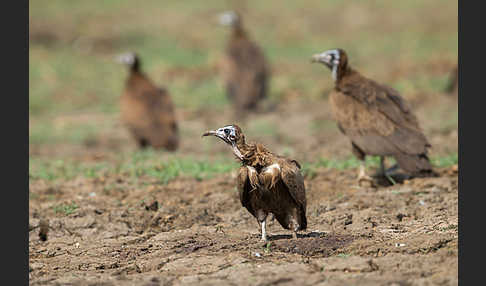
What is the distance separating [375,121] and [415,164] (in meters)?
0.75

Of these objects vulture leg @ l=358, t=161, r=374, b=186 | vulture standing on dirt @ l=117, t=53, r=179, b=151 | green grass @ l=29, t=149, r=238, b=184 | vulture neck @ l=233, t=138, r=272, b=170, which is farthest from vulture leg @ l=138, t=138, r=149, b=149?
vulture neck @ l=233, t=138, r=272, b=170

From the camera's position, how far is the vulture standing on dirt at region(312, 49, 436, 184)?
7.98 meters

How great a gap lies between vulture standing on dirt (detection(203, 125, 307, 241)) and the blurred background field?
2967 millimetres

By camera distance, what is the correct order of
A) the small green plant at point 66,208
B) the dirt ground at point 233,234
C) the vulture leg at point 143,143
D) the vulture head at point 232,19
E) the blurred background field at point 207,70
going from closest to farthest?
the dirt ground at point 233,234, the small green plant at point 66,208, the blurred background field at point 207,70, the vulture leg at point 143,143, the vulture head at point 232,19

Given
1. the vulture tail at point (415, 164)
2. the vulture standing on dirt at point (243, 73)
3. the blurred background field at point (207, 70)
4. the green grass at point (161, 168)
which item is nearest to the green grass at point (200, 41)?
the blurred background field at point (207, 70)

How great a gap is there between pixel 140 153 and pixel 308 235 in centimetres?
504

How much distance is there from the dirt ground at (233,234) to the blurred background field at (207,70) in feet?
2.47

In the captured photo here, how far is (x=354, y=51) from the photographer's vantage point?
2009 centimetres

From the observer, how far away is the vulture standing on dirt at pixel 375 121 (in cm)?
798

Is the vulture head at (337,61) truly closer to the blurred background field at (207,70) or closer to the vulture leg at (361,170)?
the vulture leg at (361,170)

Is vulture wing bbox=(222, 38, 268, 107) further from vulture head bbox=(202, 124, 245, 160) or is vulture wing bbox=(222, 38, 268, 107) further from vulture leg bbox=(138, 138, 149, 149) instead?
vulture head bbox=(202, 124, 245, 160)

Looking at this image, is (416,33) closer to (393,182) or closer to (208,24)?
(208,24)

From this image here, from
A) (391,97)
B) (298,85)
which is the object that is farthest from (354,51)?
(391,97)

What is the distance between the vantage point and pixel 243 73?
15438mm
